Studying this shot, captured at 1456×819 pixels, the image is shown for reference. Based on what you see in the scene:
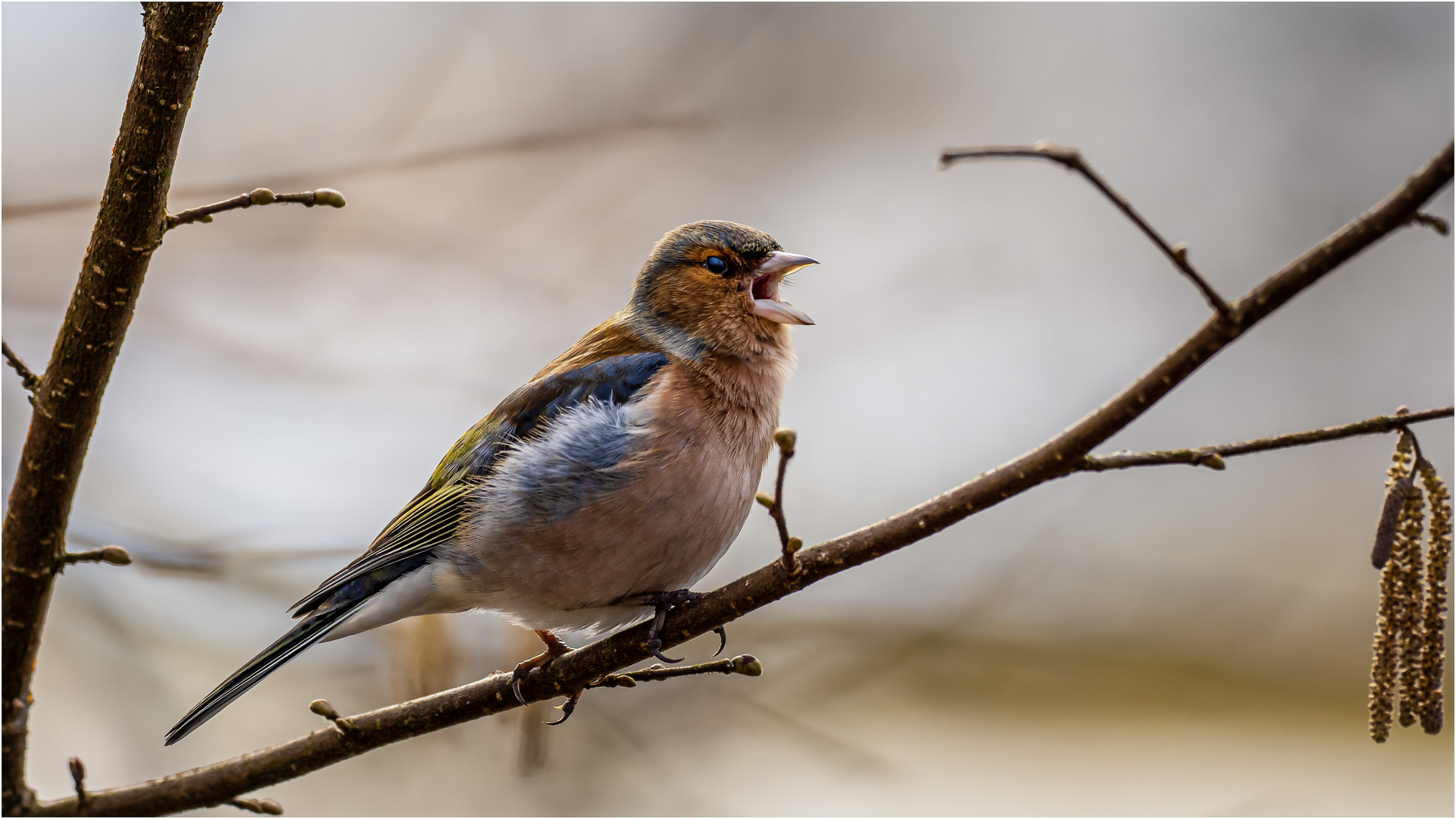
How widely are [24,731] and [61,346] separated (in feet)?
2.30

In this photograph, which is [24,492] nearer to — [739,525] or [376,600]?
[376,600]

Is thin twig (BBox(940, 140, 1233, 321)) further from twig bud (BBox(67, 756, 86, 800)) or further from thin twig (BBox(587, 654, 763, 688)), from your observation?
twig bud (BBox(67, 756, 86, 800))

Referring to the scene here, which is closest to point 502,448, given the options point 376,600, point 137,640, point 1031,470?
point 376,600

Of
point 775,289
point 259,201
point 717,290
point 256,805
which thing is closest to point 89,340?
point 259,201

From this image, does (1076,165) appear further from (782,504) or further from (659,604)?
(659,604)

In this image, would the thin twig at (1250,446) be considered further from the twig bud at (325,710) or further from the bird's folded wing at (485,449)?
the twig bud at (325,710)

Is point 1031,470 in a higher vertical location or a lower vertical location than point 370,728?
higher

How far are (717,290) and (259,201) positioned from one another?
4.21ft

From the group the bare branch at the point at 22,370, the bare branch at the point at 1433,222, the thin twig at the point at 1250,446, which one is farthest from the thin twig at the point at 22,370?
the bare branch at the point at 1433,222

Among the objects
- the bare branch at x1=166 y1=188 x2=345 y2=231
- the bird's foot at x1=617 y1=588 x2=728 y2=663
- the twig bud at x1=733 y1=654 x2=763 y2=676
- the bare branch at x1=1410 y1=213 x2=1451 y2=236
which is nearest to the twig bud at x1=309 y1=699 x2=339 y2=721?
the bird's foot at x1=617 y1=588 x2=728 y2=663

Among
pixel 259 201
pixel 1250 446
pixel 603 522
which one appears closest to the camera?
pixel 1250 446

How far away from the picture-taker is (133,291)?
156cm

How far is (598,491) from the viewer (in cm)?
213

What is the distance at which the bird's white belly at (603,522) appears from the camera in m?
2.09
